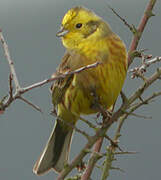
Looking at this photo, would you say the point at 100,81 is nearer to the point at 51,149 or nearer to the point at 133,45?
the point at 133,45

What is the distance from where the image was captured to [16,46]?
88.2ft

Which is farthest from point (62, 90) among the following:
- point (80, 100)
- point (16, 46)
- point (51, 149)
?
point (16, 46)

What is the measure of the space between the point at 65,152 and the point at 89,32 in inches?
38.5

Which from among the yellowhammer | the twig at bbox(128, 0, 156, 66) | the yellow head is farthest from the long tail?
the twig at bbox(128, 0, 156, 66)

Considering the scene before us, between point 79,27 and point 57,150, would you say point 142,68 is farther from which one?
point 57,150

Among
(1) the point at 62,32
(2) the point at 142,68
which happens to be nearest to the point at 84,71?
(1) the point at 62,32

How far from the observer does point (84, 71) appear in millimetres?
3705

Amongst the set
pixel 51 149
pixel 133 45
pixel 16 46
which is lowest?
pixel 51 149

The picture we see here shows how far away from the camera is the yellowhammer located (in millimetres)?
3771

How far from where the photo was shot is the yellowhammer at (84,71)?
12.4ft

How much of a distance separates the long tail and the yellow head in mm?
760

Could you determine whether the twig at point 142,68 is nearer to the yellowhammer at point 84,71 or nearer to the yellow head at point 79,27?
the yellowhammer at point 84,71

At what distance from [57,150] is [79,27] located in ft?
3.27

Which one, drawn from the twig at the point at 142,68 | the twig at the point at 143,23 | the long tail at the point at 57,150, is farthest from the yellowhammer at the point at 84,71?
the twig at the point at 142,68
